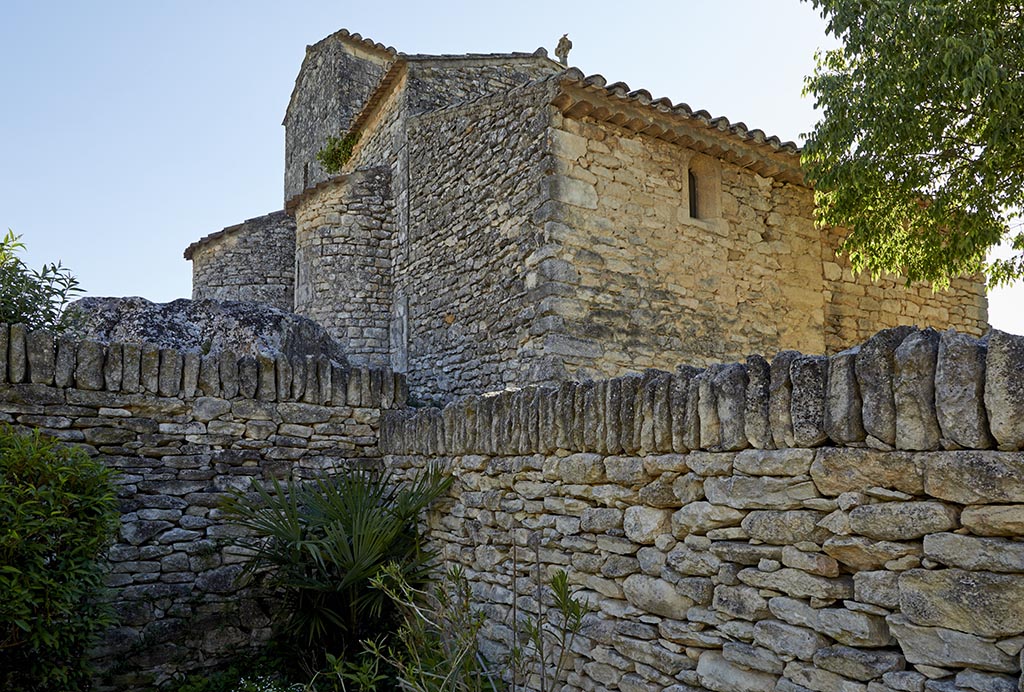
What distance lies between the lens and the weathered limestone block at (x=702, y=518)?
9.27ft

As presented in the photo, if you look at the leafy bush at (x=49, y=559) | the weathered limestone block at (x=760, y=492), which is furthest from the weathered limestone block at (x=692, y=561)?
the leafy bush at (x=49, y=559)

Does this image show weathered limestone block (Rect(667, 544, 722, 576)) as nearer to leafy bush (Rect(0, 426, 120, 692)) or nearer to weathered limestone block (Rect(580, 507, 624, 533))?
weathered limestone block (Rect(580, 507, 624, 533))

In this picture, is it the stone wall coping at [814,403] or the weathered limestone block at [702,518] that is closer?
the stone wall coping at [814,403]

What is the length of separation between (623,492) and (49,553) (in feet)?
9.77

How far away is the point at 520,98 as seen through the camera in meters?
7.74

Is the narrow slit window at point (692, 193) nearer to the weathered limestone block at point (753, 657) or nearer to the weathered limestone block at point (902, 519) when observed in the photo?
the weathered limestone block at point (753, 657)

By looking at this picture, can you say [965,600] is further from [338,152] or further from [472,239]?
[338,152]

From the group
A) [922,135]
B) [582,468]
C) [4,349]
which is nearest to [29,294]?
[4,349]

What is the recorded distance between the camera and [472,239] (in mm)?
8430

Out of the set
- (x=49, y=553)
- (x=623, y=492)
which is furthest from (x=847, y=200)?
(x=49, y=553)

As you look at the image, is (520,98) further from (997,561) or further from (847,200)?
(997,561)

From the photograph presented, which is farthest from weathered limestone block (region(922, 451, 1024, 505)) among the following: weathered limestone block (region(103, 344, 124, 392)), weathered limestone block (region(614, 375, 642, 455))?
weathered limestone block (region(103, 344, 124, 392))

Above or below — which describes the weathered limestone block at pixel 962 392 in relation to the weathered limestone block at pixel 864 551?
above

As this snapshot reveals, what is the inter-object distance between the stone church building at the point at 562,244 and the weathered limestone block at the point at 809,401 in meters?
4.45
